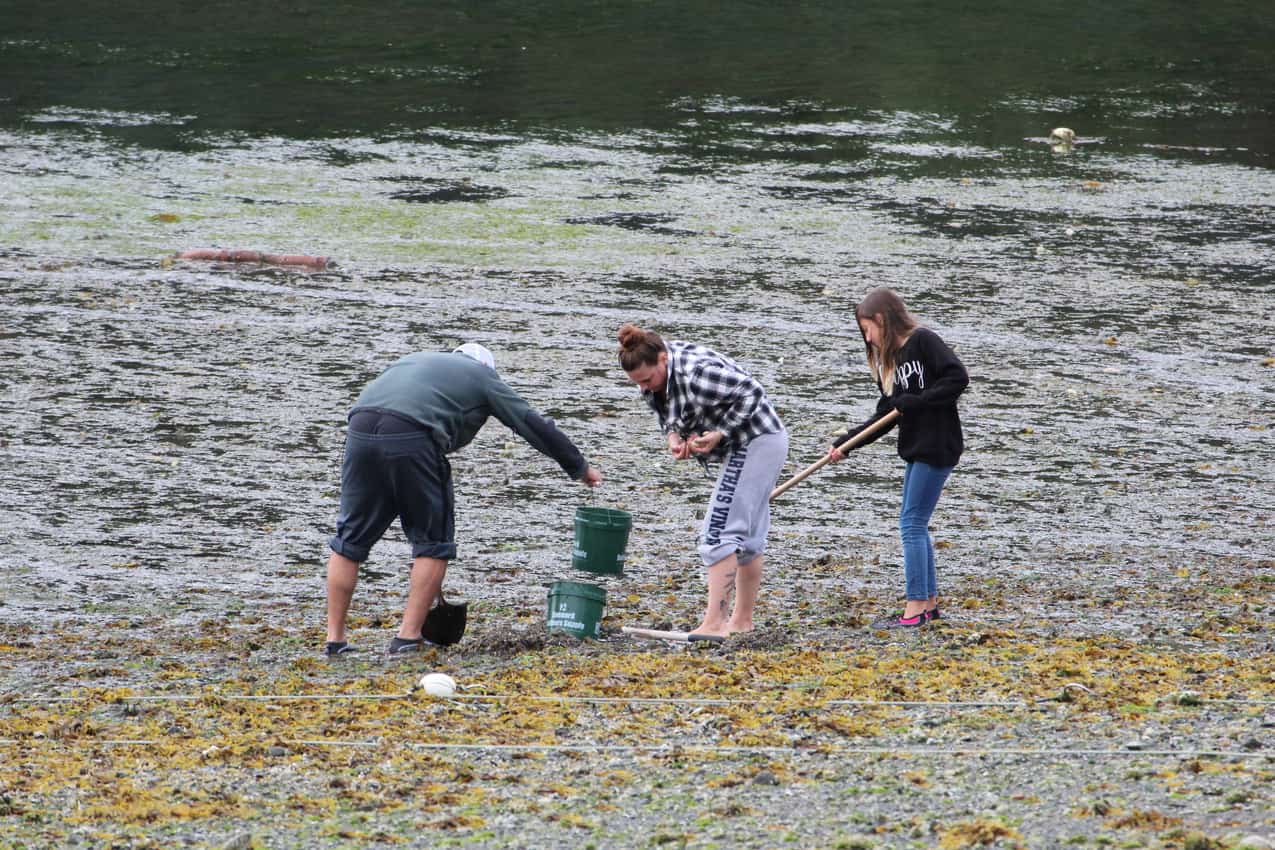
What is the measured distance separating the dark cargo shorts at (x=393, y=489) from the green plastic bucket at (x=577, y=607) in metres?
0.50

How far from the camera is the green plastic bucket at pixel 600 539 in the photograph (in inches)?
311

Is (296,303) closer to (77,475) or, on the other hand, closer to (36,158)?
(77,475)

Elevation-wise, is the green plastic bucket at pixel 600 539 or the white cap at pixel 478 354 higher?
the white cap at pixel 478 354

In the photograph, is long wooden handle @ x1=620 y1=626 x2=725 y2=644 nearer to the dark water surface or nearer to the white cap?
the dark water surface

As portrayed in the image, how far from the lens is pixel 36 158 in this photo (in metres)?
22.5

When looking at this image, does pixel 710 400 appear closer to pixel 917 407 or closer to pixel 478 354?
pixel 917 407

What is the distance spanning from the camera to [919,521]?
316 inches

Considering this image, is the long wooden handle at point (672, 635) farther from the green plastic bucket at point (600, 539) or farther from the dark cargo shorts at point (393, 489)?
the dark cargo shorts at point (393, 489)

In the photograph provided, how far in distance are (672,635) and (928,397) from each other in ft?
Result: 4.95

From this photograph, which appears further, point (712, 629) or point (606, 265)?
point (606, 265)

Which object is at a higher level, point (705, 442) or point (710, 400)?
point (710, 400)

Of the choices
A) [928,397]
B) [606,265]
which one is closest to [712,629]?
[928,397]

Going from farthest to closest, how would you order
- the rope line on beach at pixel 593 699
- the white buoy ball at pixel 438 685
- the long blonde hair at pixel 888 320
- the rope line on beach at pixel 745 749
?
the long blonde hair at pixel 888 320 → the white buoy ball at pixel 438 685 → the rope line on beach at pixel 593 699 → the rope line on beach at pixel 745 749

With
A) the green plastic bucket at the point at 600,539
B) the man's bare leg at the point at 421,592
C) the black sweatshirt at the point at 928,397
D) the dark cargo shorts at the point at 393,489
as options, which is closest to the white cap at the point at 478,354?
the dark cargo shorts at the point at 393,489
